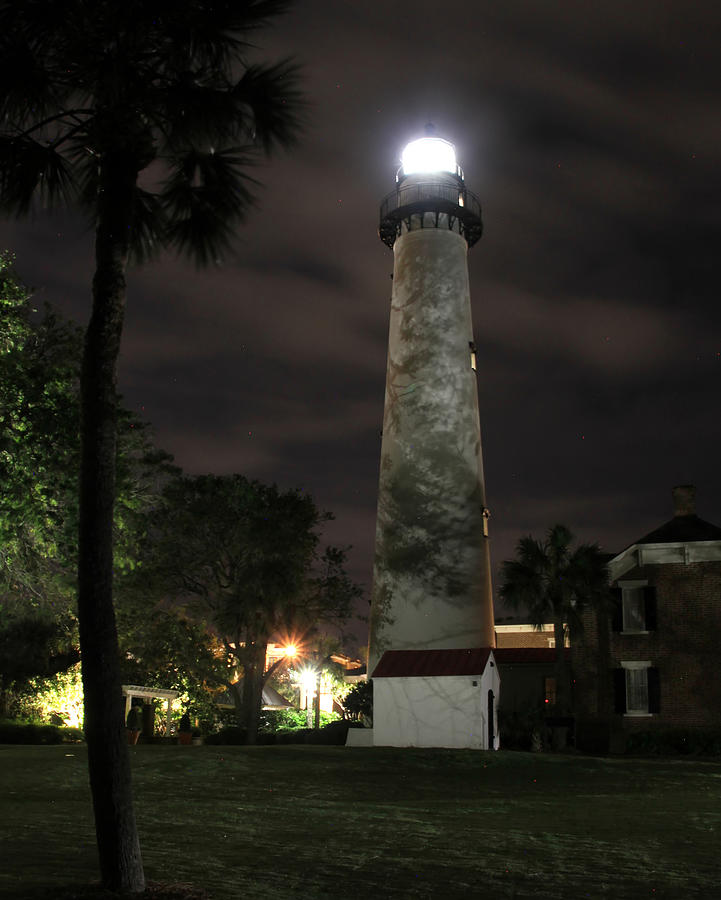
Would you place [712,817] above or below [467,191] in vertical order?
below

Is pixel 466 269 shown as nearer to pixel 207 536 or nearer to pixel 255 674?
pixel 207 536

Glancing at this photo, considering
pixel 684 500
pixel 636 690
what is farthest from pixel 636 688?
pixel 684 500

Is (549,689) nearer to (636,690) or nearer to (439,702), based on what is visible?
(636,690)

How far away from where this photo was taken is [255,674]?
1559 inches

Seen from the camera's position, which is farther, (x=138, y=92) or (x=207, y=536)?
(x=207, y=536)

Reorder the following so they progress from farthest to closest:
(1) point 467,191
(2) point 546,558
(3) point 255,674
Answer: (1) point 467,191 < (3) point 255,674 < (2) point 546,558

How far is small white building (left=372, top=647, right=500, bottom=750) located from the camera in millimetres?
32281

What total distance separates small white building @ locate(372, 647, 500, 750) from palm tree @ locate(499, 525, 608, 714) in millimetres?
2941

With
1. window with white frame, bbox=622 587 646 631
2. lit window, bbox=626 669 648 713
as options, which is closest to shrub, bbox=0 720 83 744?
lit window, bbox=626 669 648 713

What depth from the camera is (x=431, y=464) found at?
3800cm

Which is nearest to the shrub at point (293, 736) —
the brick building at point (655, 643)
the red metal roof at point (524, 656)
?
the red metal roof at point (524, 656)

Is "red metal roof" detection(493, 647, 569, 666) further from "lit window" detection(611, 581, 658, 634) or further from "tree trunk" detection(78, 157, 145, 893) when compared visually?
"tree trunk" detection(78, 157, 145, 893)

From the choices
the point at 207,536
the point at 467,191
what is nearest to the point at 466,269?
the point at 467,191

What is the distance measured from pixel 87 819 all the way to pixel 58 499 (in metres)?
7.41
